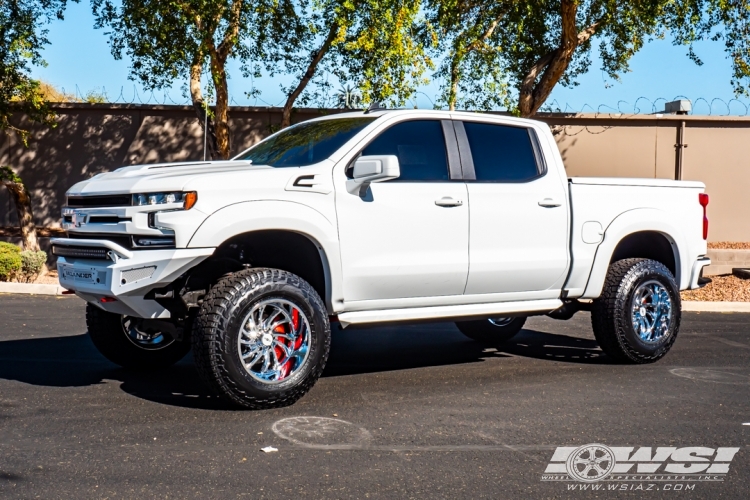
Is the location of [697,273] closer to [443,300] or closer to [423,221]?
[443,300]

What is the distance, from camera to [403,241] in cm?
675

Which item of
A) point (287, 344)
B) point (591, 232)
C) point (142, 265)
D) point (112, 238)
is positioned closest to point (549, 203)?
point (591, 232)

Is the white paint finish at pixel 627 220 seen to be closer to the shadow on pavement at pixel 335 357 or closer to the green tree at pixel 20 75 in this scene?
the shadow on pavement at pixel 335 357

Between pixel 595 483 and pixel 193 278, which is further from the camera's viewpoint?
pixel 193 278

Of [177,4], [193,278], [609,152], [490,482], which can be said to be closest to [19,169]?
[177,4]

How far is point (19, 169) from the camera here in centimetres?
1905

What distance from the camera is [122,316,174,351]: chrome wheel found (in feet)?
23.9

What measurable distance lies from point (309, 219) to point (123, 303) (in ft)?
4.50

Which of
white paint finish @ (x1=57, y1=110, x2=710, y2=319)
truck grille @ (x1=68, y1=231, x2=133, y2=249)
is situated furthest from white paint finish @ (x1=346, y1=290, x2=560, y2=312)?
truck grille @ (x1=68, y1=231, x2=133, y2=249)

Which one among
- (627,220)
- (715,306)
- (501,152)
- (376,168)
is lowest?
(715,306)

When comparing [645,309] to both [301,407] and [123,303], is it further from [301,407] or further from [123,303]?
[123,303]

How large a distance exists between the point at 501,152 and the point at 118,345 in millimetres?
3438

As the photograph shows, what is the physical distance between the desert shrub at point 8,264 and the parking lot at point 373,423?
576 cm

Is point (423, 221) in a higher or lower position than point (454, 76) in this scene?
lower
